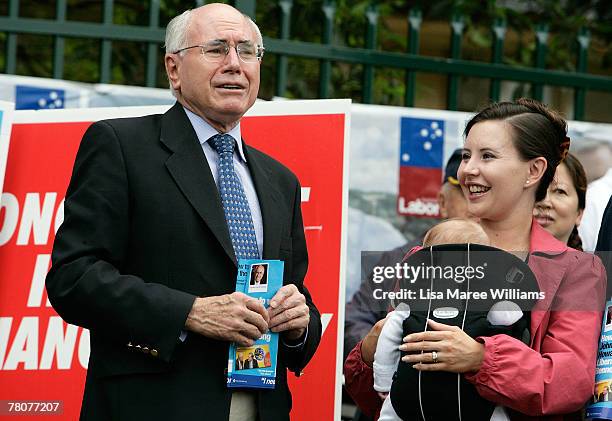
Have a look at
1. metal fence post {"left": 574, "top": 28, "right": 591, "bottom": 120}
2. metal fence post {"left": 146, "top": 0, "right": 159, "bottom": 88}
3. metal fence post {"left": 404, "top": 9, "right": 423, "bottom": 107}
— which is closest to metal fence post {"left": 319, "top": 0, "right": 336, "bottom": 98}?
metal fence post {"left": 404, "top": 9, "right": 423, "bottom": 107}

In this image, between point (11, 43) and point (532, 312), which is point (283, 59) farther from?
point (532, 312)

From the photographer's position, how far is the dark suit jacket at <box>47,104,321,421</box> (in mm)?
3377

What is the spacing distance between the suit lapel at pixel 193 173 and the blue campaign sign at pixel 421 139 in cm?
234

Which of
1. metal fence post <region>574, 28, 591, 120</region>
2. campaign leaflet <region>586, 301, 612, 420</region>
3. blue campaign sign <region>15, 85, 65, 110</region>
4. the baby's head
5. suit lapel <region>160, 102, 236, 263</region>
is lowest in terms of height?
campaign leaflet <region>586, 301, 612, 420</region>

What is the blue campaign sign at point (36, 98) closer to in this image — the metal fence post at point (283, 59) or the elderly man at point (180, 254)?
the metal fence post at point (283, 59)

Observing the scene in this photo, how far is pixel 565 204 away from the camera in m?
5.08

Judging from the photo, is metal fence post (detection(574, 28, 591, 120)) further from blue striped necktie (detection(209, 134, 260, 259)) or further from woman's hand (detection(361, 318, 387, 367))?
blue striped necktie (detection(209, 134, 260, 259))

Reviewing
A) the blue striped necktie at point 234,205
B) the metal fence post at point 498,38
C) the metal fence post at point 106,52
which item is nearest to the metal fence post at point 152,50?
the metal fence post at point 106,52

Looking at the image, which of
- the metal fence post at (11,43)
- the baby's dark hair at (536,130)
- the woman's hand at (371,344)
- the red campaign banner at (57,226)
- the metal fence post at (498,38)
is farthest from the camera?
the metal fence post at (498,38)

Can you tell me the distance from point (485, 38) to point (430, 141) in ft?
7.36

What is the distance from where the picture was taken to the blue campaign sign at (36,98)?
5.47m

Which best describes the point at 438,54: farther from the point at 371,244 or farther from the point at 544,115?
the point at 544,115

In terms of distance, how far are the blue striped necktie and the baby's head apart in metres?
0.54

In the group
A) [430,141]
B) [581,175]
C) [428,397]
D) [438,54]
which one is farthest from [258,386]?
[438,54]
